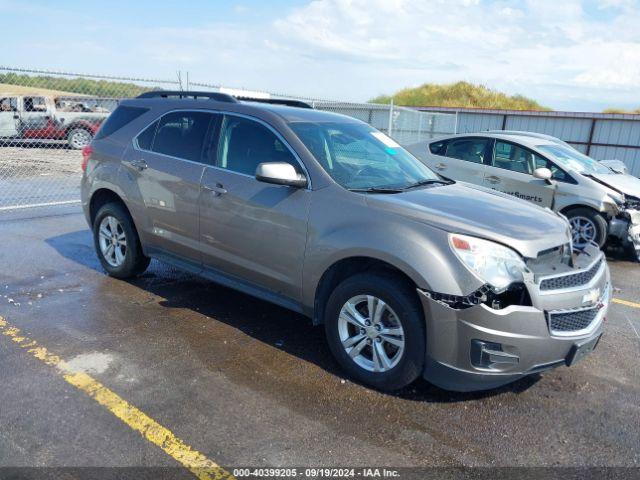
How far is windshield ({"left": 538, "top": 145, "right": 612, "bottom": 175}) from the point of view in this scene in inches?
305

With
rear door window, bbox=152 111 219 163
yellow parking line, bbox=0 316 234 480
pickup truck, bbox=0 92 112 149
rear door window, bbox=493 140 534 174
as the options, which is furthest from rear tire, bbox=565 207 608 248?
pickup truck, bbox=0 92 112 149

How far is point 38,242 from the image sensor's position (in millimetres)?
6809

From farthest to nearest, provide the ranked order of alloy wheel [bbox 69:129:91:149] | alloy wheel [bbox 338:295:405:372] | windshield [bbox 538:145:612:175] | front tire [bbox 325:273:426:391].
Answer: alloy wheel [bbox 69:129:91:149]
windshield [bbox 538:145:612:175]
alloy wheel [bbox 338:295:405:372]
front tire [bbox 325:273:426:391]

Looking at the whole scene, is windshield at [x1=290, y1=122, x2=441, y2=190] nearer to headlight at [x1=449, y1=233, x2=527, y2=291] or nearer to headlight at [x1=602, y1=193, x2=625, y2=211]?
headlight at [x1=449, y1=233, x2=527, y2=291]

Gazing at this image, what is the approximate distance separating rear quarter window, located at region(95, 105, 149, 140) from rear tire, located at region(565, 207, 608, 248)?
5.92 meters

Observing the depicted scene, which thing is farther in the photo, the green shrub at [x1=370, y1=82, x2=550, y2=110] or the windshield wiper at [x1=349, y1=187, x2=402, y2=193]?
the green shrub at [x1=370, y1=82, x2=550, y2=110]

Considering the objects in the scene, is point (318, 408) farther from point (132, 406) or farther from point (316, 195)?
point (316, 195)

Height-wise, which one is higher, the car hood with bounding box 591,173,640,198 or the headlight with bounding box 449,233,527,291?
the headlight with bounding box 449,233,527,291

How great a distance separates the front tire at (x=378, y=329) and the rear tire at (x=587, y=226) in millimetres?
4957

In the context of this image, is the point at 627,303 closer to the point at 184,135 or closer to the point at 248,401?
the point at 248,401

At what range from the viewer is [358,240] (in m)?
3.44

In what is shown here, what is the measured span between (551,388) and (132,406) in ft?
9.24

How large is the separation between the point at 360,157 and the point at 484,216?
1204mm

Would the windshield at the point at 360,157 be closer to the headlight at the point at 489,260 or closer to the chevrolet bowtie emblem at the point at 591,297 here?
the headlight at the point at 489,260
